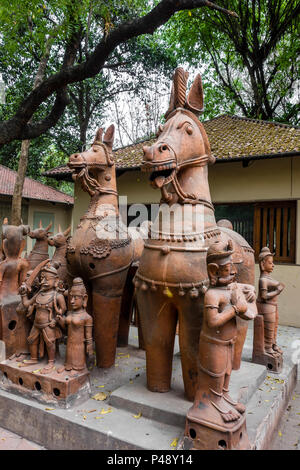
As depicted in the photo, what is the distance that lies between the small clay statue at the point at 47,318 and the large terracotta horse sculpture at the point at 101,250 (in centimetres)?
39

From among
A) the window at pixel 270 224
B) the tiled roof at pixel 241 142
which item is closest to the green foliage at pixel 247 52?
the tiled roof at pixel 241 142

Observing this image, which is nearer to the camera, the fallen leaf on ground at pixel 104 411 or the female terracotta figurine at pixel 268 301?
the fallen leaf on ground at pixel 104 411

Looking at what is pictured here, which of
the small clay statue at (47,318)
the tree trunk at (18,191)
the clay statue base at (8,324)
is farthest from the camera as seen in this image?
the tree trunk at (18,191)

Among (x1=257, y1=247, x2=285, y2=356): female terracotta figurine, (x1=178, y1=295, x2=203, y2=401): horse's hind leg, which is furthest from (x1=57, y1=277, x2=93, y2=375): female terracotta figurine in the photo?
(x1=257, y1=247, x2=285, y2=356): female terracotta figurine

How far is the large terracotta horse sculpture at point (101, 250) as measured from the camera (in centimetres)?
320

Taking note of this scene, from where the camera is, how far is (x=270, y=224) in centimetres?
737

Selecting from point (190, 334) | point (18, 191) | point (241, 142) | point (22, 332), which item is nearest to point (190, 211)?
point (190, 334)

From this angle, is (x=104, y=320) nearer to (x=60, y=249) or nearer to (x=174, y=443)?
(x=60, y=249)

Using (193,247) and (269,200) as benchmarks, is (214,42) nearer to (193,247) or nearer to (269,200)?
(269,200)

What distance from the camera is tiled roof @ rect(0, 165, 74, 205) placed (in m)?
12.9

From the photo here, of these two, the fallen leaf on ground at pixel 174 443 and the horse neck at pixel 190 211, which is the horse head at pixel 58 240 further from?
the fallen leaf on ground at pixel 174 443

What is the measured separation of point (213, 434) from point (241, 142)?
276 inches

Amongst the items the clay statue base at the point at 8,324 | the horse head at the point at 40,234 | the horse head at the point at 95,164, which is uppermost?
the horse head at the point at 95,164

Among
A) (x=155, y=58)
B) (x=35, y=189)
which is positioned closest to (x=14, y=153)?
(x=35, y=189)
